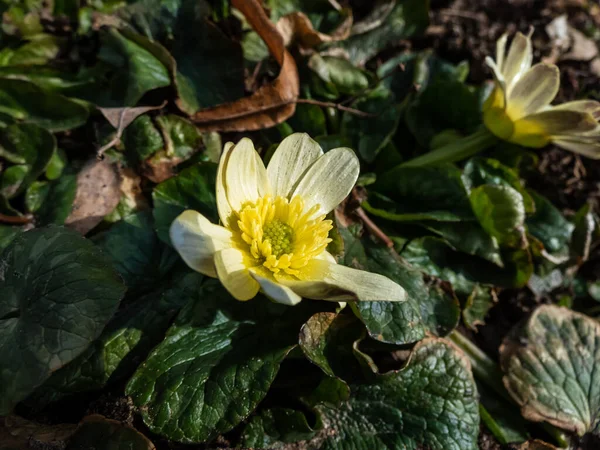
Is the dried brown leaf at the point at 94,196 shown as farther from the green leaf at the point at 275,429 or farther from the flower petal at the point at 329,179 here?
the green leaf at the point at 275,429

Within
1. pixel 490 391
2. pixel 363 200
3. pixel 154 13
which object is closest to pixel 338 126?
pixel 363 200

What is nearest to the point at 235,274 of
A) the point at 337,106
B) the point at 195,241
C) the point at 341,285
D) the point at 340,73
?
the point at 195,241

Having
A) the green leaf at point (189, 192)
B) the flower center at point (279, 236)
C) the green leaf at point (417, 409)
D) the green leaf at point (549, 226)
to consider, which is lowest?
the green leaf at point (417, 409)

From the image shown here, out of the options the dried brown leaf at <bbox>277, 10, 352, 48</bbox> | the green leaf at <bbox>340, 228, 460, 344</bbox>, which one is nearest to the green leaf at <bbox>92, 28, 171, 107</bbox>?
the dried brown leaf at <bbox>277, 10, 352, 48</bbox>

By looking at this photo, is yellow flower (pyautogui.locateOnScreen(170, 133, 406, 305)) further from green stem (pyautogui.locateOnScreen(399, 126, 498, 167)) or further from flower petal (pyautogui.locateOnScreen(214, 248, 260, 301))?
green stem (pyautogui.locateOnScreen(399, 126, 498, 167))

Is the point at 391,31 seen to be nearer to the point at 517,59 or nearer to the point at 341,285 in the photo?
the point at 517,59

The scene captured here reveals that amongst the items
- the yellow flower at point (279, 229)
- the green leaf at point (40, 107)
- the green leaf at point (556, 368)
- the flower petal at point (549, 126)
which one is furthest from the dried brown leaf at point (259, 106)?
the green leaf at point (556, 368)
